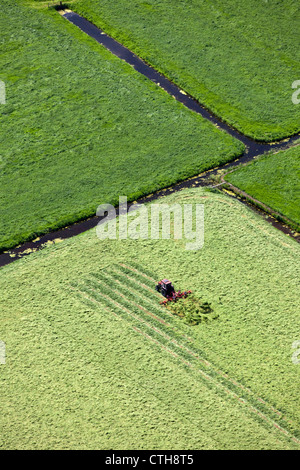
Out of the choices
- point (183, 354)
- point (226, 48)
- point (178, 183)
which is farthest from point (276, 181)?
point (226, 48)

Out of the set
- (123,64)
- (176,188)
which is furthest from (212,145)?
(123,64)

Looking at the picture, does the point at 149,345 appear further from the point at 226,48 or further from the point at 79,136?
the point at 226,48

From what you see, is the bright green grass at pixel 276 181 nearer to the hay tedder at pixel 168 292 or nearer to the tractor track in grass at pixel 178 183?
the tractor track in grass at pixel 178 183

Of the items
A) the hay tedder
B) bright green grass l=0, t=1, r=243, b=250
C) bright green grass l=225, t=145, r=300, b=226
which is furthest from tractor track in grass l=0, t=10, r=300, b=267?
the hay tedder

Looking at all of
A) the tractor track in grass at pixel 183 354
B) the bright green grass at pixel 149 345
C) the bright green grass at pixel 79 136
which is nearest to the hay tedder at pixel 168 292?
the bright green grass at pixel 149 345

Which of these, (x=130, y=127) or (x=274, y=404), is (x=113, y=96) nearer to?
(x=130, y=127)

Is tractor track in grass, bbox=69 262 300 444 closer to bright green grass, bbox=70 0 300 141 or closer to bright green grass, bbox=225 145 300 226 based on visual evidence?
→ bright green grass, bbox=225 145 300 226
